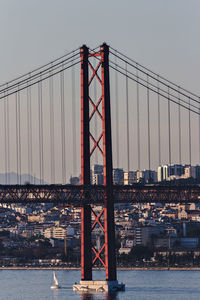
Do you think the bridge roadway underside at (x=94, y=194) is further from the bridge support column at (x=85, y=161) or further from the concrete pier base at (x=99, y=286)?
the concrete pier base at (x=99, y=286)

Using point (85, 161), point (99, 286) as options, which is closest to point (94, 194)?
point (85, 161)

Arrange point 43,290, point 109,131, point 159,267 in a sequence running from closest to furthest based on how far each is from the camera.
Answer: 1. point 109,131
2. point 43,290
3. point 159,267

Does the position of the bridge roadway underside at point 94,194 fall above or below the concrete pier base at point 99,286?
above

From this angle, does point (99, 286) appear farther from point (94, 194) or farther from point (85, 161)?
point (85, 161)

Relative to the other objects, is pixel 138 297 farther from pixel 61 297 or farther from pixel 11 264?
pixel 11 264

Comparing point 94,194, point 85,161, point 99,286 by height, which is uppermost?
point 85,161

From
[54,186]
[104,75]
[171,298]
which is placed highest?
[104,75]

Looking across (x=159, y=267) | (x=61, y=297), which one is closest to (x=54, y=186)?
(x=61, y=297)

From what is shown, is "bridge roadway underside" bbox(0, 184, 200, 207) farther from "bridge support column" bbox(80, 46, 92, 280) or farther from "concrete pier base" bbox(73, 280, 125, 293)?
"concrete pier base" bbox(73, 280, 125, 293)
